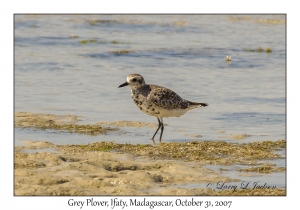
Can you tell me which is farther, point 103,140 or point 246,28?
point 246,28

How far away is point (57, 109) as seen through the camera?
17.0 m

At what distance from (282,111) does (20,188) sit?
9649mm

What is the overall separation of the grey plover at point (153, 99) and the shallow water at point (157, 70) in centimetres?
60

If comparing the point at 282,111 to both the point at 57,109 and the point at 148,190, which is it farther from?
the point at 148,190

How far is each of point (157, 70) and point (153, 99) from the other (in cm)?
938

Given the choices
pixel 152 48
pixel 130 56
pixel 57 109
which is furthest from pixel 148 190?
pixel 152 48

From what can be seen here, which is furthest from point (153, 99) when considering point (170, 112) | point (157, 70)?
point (157, 70)

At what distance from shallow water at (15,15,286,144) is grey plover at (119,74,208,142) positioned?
23.6 inches

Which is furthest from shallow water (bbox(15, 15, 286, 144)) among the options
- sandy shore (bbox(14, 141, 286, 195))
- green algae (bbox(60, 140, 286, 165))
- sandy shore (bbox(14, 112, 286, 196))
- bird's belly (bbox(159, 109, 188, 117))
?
sandy shore (bbox(14, 141, 286, 195))

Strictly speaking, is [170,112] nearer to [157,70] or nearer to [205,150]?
[205,150]

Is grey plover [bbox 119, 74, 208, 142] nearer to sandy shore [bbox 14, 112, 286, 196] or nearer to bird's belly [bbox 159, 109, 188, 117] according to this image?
bird's belly [bbox 159, 109, 188, 117]

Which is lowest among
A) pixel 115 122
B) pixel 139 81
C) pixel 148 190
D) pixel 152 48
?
pixel 148 190

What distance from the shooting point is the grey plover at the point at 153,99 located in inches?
577

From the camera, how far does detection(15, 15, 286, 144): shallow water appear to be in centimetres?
1625
